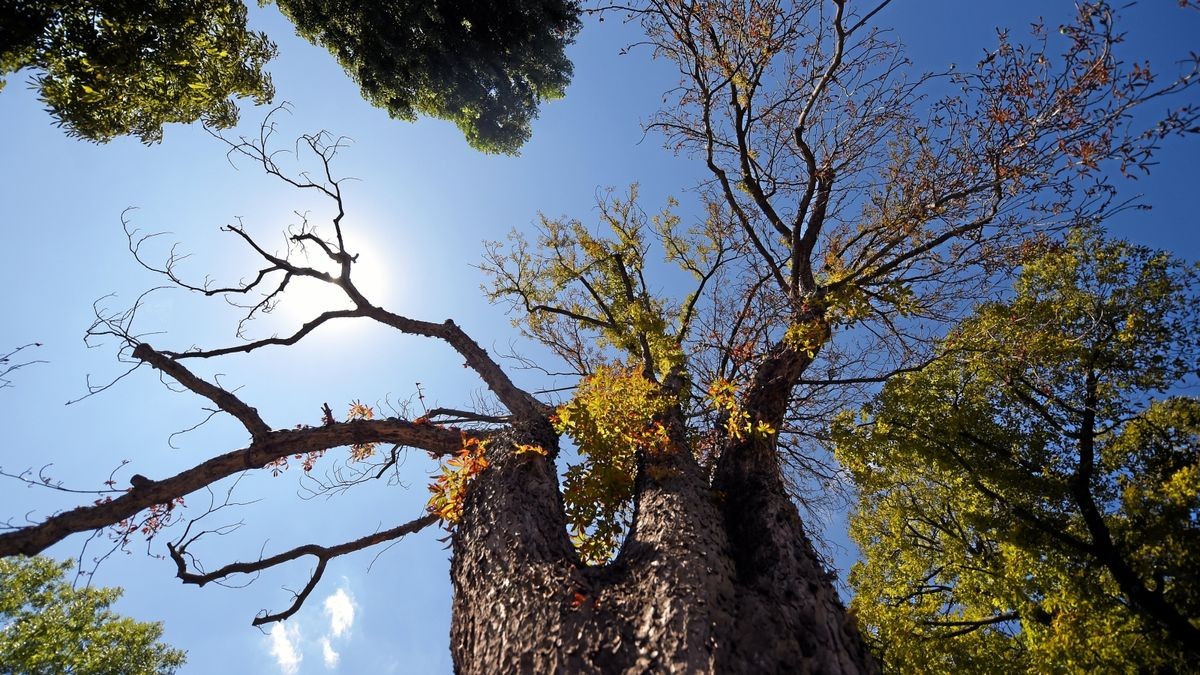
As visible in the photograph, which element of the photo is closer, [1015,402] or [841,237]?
[1015,402]

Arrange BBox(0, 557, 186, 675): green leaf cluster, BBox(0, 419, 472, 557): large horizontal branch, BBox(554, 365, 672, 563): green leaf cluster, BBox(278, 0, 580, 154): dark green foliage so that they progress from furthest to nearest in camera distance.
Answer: BBox(0, 557, 186, 675): green leaf cluster < BBox(278, 0, 580, 154): dark green foliage < BBox(554, 365, 672, 563): green leaf cluster < BBox(0, 419, 472, 557): large horizontal branch

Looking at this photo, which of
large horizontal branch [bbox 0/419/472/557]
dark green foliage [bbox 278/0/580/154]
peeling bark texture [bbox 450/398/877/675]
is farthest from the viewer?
dark green foliage [bbox 278/0/580/154]

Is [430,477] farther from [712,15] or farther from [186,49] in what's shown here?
[712,15]

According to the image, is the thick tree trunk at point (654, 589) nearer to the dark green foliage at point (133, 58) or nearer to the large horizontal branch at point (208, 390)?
the large horizontal branch at point (208, 390)

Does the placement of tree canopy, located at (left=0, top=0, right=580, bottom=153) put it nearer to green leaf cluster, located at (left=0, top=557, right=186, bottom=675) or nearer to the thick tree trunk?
the thick tree trunk

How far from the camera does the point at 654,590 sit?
234 centimetres

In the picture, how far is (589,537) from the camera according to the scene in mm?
3648

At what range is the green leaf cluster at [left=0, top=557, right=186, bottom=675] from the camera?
9.44 metres

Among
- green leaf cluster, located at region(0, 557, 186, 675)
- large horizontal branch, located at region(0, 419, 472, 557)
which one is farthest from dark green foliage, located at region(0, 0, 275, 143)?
green leaf cluster, located at region(0, 557, 186, 675)

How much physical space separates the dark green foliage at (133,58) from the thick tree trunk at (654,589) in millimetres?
4988

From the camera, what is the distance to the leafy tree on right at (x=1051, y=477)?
4414 millimetres

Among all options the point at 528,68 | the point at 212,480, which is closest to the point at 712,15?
the point at 528,68

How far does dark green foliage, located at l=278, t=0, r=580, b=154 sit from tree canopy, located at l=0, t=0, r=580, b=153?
0.06 ft

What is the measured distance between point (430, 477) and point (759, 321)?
17.6 feet
